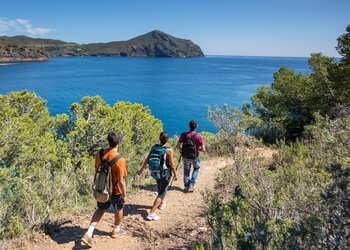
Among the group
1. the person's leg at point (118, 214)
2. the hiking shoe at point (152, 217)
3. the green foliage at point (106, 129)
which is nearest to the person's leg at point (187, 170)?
the hiking shoe at point (152, 217)

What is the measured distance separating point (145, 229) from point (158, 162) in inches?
50.6

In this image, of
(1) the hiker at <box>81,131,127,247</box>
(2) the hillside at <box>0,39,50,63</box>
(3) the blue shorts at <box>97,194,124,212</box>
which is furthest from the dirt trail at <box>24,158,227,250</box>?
(2) the hillside at <box>0,39,50,63</box>

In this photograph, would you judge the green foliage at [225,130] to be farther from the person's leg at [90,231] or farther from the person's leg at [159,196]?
the person's leg at [90,231]

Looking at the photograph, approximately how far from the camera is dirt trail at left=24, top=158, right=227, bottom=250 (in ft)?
17.3

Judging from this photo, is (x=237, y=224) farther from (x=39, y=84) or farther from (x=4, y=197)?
(x=39, y=84)

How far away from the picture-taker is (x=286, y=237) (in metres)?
3.14

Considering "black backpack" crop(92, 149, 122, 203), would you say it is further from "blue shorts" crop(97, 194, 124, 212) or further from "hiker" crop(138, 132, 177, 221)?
"hiker" crop(138, 132, 177, 221)

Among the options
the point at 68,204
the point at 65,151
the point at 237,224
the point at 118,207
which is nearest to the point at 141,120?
the point at 65,151

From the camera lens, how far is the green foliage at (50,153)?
18.5ft

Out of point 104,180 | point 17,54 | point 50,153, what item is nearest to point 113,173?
point 104,180

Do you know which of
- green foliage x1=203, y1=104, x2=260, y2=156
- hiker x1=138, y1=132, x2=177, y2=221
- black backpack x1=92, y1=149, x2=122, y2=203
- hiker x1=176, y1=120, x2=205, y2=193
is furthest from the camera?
green foliage x1=203, y1=104, x2=260, y2=156

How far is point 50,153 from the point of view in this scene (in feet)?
34.9

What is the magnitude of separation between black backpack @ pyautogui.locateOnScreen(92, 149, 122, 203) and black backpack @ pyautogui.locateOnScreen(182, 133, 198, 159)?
8.80ft

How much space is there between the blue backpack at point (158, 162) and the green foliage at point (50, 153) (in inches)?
74.7
